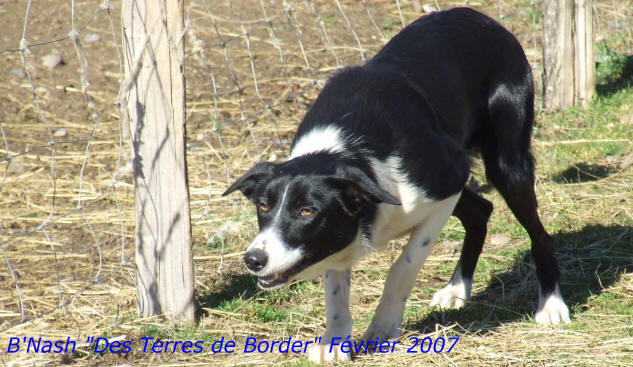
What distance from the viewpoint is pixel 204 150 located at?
6.43 meters

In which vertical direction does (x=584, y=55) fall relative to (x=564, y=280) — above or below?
above

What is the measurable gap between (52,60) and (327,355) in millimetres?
5203

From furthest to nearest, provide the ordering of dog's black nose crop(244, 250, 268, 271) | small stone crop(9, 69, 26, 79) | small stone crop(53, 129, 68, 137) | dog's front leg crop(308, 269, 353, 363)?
small stone crop(9, 69, 26, 79) → small stone crop(53, 129, 68, 137) → dog's front leg crop(308, 269, 353, 363) → dog's black nose crop(244, 250, 268, 271)

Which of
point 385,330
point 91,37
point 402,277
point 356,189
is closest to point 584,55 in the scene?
point 402,277

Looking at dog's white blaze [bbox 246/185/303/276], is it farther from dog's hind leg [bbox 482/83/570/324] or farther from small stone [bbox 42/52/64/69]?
small stone [bbox 42/52/64/69]

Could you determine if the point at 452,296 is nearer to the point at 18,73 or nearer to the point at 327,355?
the point at 327,355

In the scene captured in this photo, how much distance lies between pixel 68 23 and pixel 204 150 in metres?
2.96

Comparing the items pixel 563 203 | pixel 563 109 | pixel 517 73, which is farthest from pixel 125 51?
pixel 563 109

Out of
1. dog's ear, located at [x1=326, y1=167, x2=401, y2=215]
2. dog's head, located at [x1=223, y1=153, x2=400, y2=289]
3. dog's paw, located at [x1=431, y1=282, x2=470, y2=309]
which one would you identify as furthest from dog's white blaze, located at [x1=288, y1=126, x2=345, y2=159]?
dog's paw, located at [x1=431, y1=282, x2=470, y2=309]

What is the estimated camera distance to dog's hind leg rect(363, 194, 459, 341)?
3768mm

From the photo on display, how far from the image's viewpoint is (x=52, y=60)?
7.68 m

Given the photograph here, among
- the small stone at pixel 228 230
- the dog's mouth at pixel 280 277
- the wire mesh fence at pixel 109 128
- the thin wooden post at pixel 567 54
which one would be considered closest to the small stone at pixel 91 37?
the wire mesh fence at pixel 109 128

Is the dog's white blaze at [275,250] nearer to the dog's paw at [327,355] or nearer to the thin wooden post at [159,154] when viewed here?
the dog's paw at [327,355]

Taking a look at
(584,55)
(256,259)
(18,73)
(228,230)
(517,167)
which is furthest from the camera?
(18,73)
